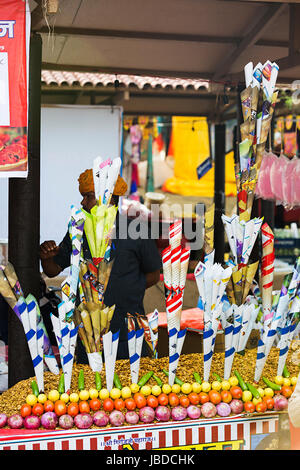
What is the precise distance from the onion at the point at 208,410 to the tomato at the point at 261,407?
162mm

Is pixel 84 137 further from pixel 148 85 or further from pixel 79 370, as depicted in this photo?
pixel 79 370

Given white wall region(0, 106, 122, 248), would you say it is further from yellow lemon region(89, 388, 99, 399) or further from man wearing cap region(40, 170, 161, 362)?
yellow lemon region(89, 388, 99, 399)

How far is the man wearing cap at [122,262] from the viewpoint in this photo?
240cm

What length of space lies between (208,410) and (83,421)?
18.0 inches

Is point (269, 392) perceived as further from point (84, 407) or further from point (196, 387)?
point (84, 407)

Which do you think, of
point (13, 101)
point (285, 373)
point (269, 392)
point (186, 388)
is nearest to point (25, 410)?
point (186, 388)

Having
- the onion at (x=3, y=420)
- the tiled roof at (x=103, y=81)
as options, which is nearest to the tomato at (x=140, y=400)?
the onion at (x=3, y=420)

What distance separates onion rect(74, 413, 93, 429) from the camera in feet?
6.24

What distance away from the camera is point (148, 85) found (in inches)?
206

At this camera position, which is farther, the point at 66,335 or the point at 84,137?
the point at 84,137

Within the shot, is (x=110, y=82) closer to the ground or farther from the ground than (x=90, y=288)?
farther from the ground

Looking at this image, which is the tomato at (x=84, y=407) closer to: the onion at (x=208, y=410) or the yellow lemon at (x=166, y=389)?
the yellow lemon at (x=166, y=389)

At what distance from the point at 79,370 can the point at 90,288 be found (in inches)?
13.5

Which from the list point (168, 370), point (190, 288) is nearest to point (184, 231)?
point (190, 288)
